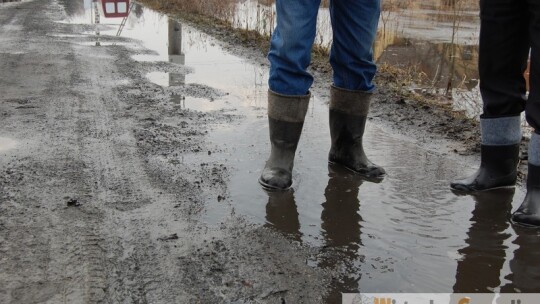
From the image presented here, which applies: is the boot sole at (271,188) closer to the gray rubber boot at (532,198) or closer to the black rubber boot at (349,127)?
the black rubber boot at (349,127)

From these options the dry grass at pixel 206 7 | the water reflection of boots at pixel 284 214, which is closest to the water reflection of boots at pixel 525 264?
the water reflection of boots at pixel 284 214

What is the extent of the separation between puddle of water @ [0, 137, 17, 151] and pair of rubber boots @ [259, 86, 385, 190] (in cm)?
157

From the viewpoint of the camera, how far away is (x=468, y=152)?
3557 mm

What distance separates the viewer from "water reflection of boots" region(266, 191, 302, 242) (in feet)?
7.86

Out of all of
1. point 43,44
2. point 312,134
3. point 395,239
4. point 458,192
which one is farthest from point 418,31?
point 395,239

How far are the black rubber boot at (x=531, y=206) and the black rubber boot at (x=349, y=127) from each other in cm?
80

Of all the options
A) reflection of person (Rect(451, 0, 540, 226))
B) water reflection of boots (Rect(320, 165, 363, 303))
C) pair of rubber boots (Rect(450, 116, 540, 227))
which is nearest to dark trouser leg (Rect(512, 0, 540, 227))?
reflection of person (Rect(451, 0, 540, 226))

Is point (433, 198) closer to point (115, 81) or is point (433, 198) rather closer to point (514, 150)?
point (514, 150)

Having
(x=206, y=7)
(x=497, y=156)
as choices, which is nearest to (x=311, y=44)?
(x=497, y=156)

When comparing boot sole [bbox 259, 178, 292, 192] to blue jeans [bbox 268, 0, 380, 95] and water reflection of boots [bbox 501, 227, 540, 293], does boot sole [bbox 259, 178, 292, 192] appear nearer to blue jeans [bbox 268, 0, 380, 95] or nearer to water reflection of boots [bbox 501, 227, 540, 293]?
blue jeans [bbox 268, 0, 380, 95]

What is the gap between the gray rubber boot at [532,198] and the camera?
2.47m

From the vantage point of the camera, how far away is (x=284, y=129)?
9.78ft

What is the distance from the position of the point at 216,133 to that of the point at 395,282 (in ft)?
6.76

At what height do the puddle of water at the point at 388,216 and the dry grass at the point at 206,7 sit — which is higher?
the dry grass at the point at 206,7
